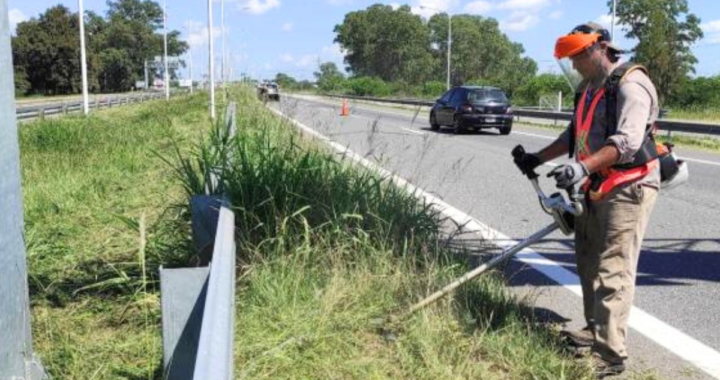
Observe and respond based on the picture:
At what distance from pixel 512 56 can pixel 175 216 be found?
124 metres

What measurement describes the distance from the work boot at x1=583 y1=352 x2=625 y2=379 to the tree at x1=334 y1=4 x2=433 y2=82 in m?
109

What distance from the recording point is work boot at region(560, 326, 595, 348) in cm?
399

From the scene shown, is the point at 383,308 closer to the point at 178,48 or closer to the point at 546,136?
the point at 546,136

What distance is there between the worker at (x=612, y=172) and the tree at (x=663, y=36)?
1717 inches

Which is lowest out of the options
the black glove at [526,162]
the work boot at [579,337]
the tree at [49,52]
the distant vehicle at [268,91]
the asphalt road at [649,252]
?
the asphalt road at [649,252]

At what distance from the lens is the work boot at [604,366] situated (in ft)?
12.0

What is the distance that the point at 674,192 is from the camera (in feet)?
33.1

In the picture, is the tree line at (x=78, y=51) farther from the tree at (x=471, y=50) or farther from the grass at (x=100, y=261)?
the grass at (x=100, y=261)

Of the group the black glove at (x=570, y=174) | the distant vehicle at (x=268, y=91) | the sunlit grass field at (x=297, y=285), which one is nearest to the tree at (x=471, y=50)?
the distant vehicle at (x=268, y=91)

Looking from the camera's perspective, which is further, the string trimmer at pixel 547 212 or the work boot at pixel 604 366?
the string trimmer at pixel 547 212

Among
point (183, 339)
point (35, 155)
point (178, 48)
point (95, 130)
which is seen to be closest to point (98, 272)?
point (183, 339)

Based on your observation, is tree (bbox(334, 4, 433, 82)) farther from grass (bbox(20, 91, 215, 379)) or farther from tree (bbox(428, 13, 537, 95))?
grass (bbox(20, 91, 215, 379))

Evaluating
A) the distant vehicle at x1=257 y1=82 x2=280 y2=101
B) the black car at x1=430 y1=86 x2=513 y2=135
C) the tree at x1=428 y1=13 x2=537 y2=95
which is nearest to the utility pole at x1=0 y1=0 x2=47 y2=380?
the distant vehicle at x1=257 y1=82 x2=280 y2=101

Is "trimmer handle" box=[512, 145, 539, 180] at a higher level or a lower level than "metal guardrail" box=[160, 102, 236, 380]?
higher
